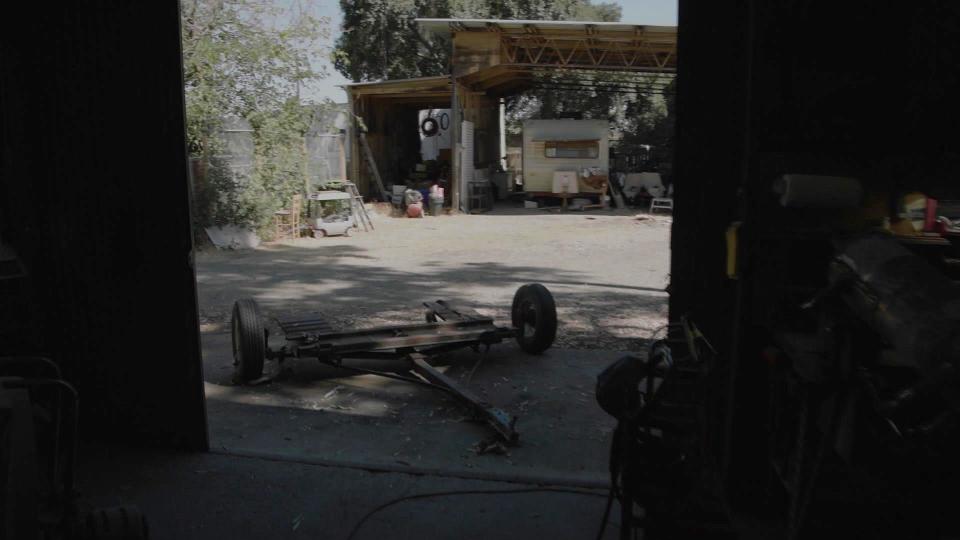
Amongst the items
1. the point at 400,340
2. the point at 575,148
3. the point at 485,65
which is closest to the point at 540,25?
the point at 485,65

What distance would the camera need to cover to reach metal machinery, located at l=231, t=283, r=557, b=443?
6738 mm

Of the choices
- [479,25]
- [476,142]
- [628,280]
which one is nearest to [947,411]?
[628,280]

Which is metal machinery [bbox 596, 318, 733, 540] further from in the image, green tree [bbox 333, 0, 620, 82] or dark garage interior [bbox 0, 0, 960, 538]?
green tree [bbox 333, 0, 620, 82]

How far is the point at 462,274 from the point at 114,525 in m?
10.2

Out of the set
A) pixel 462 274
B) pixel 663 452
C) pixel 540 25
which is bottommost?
pixel 462 274

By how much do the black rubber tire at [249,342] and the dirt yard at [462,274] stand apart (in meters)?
2.54

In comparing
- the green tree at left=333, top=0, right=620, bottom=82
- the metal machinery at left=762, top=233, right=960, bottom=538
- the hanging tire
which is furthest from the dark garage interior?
the green tree at left=333, top=0, right=620, bottom=82

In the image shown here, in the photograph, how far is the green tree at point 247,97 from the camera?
645 inches

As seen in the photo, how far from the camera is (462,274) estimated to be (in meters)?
13.4

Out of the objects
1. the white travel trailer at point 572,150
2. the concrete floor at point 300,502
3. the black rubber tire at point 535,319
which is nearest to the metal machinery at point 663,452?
the concrete floor at point 300,502

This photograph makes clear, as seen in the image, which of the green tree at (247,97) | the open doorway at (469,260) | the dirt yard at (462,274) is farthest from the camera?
the green tree at (247,97)

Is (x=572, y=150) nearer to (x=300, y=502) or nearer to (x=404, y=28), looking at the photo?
(x=404, y=28)

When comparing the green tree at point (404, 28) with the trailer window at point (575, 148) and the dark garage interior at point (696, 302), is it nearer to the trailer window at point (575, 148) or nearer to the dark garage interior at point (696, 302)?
the trailer window at point (575, 148)

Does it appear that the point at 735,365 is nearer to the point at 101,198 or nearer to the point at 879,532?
the point at 879,532
